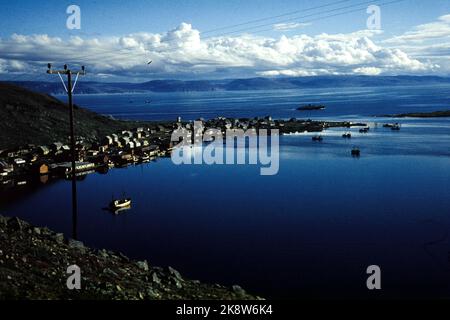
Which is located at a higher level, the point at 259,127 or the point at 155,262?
the point at 259,127

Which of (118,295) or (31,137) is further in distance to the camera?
(31,137)

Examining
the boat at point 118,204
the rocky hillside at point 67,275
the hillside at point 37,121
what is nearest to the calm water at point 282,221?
the boat at point 118,204

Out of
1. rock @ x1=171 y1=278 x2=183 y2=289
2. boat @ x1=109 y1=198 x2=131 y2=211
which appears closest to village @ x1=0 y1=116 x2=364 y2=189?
boat @ x1=109 y1=198 x2=131 y2=211

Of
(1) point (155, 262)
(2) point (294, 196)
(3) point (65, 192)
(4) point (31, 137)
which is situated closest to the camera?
(1) point (155, 262)

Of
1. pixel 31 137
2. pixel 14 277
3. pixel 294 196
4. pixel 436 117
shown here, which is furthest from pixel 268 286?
pixel 436 117

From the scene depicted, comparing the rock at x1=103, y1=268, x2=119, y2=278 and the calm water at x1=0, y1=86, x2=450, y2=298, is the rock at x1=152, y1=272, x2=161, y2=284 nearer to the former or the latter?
the rock at x1=103, y1=268, x2=119, y2=278

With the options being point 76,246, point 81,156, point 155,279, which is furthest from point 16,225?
point 81,156

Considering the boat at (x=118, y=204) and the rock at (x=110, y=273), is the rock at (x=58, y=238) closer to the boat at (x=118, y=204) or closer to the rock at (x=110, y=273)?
the rock at (x=110, y=273)
